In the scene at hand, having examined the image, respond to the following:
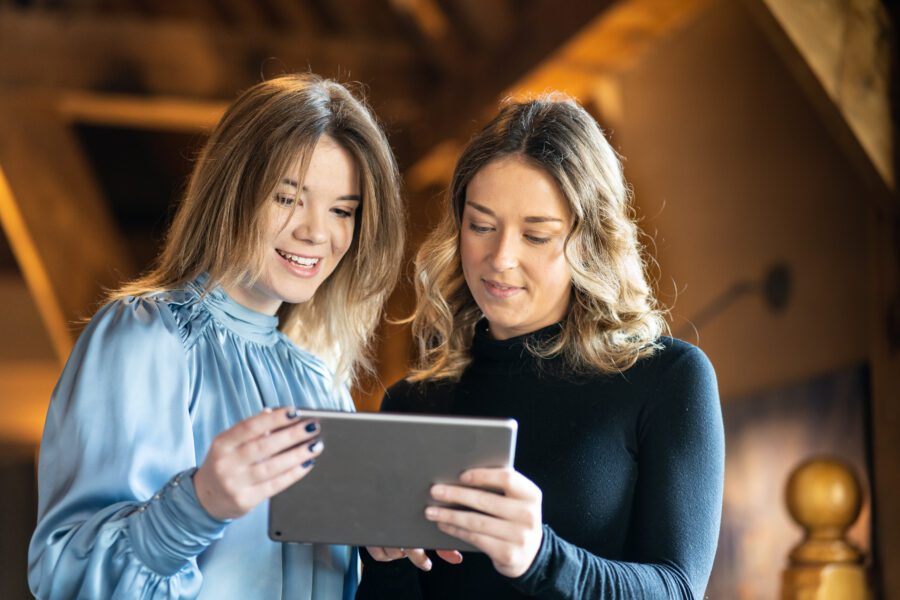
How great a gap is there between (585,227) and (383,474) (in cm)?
56

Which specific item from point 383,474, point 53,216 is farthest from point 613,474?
point 53,216

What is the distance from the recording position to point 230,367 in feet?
5.93

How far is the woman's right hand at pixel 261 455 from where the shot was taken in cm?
138

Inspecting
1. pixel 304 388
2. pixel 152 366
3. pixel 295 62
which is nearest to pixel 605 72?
pixel 295 62

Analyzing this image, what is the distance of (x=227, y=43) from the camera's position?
5520 millimetres

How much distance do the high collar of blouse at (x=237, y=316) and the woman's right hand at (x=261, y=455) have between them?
464 millimetres

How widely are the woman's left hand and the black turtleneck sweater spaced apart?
4.5 inches

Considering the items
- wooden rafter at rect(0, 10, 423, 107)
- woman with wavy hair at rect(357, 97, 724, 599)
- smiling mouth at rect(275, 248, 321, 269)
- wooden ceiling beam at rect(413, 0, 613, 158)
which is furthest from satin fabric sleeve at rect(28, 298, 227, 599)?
wooden rafter at rect(0, 10, 423, 107)

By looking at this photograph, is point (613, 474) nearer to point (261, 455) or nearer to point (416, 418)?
point (416, 418)

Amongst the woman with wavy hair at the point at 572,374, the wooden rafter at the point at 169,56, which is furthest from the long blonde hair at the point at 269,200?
the wooden rafter at the point at 169,56

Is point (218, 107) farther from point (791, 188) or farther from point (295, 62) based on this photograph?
point (791, 188)

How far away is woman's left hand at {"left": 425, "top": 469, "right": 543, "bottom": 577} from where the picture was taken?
4.55 ft

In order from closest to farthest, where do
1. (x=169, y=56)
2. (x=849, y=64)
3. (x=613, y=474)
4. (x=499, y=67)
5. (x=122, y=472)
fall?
(x=122, y=472) < (x=613, y=474) < (x=849, y=64) < (x=499, y=67) < (x=169, y=56)

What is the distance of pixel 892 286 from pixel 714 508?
49.9 inches
